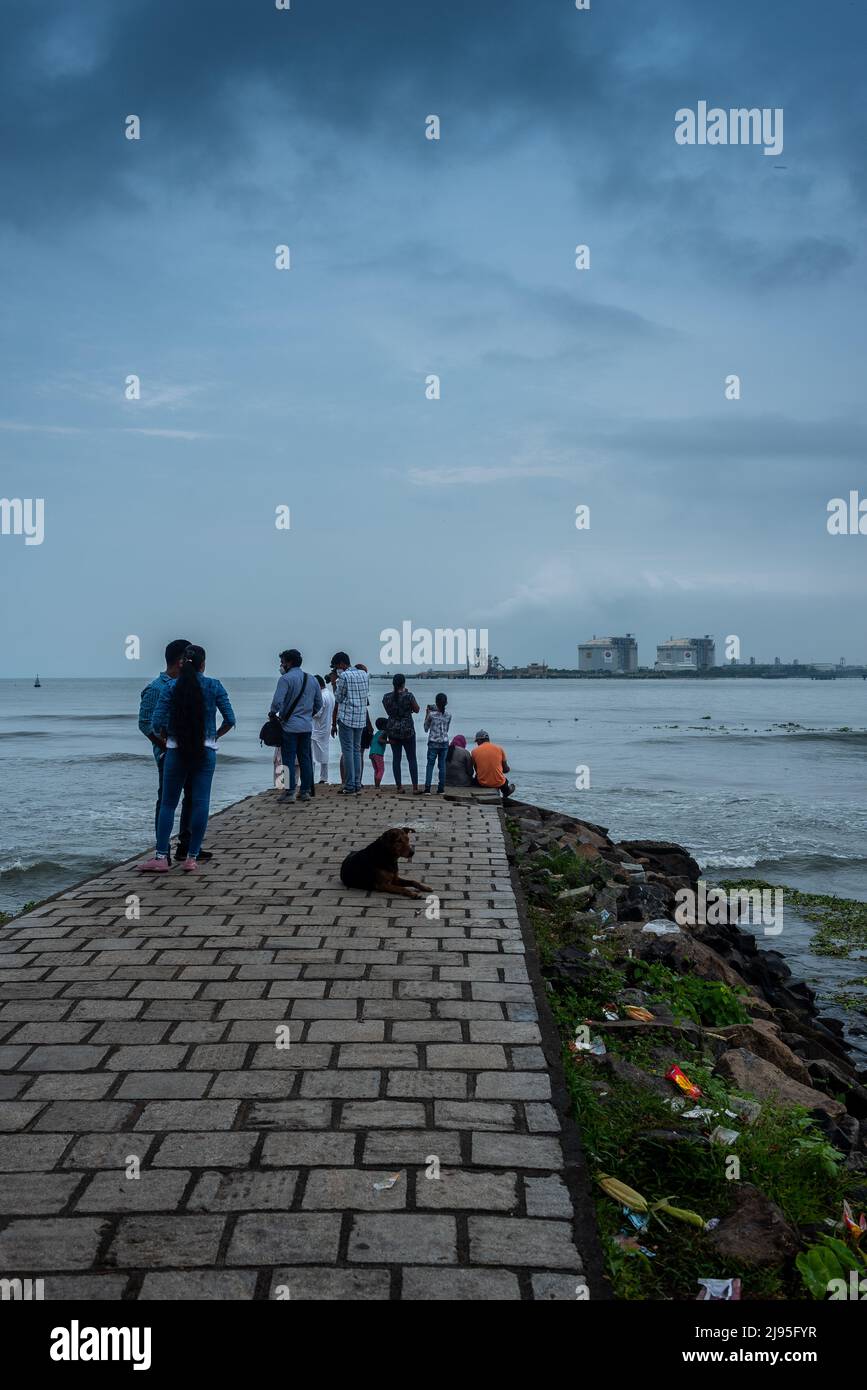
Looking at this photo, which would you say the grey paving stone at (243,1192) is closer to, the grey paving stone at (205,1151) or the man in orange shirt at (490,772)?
the grey paving stone at (205,1151)

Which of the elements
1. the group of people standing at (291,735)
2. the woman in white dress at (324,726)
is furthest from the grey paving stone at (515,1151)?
the woman in white dress at (324,726)

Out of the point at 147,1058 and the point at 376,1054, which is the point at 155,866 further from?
the point at 376,1054

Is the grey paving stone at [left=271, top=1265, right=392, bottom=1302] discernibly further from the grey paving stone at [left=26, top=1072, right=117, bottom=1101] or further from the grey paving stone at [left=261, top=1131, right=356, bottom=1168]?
the grey paving stone at [left=26, top=1072, right=117, bottom=1101]

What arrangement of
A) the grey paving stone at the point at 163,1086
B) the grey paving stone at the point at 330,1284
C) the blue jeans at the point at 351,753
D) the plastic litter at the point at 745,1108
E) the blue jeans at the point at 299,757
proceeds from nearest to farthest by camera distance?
the grey paving stone at the point at 330,1284
the grey paving stone at the point at 163,1086
the plastic litter at the point at 745,1108
the blue jeans at the point at 299,757
the blue jeans at the point at 351,753

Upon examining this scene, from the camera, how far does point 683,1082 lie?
452cm

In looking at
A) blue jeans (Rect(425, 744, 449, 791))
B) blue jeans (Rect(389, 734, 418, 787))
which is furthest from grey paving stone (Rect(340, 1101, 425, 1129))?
blue jeans (Rect(425, 744, 449, 791))

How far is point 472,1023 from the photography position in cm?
468

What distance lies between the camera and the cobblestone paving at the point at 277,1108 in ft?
9.27

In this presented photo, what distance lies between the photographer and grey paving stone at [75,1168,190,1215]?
3076 mm

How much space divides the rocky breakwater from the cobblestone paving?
0.33 meters

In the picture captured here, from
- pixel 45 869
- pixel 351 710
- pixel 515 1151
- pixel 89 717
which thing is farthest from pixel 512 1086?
pixel 89 717

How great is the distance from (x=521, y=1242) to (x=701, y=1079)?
209cm
